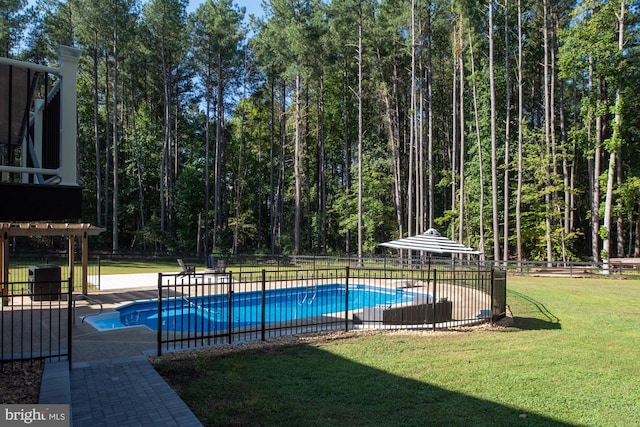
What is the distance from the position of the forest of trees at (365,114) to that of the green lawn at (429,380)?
16.3 m

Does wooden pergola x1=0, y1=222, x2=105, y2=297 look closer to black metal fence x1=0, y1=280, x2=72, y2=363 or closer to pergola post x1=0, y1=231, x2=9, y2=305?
pergola post x1=0, y1=231, x2=9, y2=305

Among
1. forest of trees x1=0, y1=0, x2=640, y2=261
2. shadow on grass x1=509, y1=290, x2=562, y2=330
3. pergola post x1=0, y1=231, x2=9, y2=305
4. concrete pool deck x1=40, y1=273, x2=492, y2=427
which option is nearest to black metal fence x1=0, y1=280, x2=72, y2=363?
concrete pool deck x1=40, y1=273, x2=492, y2=427

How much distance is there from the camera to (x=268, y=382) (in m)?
5.64

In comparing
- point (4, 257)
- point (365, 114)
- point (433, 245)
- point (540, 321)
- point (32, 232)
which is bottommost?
point (540, 321)

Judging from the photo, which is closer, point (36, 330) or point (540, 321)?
point (36, 330)

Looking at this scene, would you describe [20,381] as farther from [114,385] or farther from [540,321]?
[540,321]

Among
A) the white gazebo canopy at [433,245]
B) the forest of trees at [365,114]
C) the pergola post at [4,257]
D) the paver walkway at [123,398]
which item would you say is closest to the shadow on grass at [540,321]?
the white gazebo canopy at [433,245]

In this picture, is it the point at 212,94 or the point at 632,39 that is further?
the point at 212,94

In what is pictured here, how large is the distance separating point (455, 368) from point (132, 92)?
120ft

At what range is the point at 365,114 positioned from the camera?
34.9 metres

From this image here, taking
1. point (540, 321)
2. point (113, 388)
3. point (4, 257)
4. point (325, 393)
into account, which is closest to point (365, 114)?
point (540, 321)

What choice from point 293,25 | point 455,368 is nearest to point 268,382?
point 455,368

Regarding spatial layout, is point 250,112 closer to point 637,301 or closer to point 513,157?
point 513,157

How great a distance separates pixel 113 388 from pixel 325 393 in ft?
8.88
